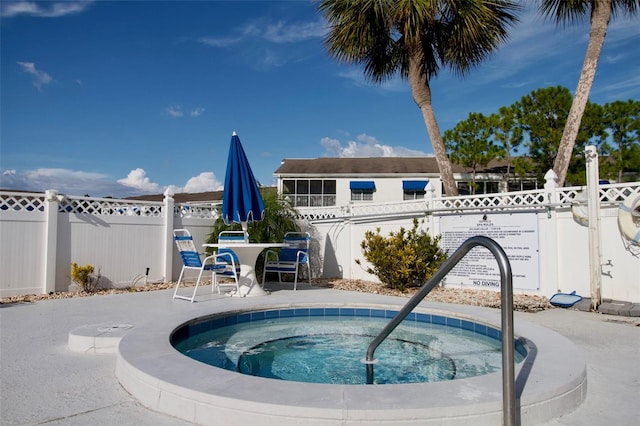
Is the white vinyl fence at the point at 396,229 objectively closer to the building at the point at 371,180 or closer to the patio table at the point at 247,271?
the patio table at the point at 247,271

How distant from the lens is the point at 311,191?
92.8ft

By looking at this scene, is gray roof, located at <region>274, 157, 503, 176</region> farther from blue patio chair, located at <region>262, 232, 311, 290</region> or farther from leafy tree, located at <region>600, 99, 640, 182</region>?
blue patio chair, located at <region>262, 232, 311, 290</region>

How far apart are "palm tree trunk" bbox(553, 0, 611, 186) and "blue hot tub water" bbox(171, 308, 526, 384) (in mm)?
6243

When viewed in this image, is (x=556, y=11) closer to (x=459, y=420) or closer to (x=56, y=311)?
(x=459, y=420)

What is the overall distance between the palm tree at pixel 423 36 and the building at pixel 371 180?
1442 centimetres

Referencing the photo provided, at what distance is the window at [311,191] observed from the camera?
2717 cm

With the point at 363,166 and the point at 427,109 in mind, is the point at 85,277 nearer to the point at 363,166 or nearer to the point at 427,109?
the point at 427,109

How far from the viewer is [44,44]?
11.1 meters

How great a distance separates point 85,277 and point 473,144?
24525mm

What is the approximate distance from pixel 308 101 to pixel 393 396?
19682mm

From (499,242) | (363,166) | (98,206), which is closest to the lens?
(499,242)

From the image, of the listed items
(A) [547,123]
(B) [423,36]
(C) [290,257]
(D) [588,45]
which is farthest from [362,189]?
(C) [290,257]

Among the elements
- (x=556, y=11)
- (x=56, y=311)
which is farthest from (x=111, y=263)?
(x=556, y=11)

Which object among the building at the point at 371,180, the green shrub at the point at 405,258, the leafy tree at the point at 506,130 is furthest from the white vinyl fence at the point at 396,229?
the leafy tree at the point at 506,130
